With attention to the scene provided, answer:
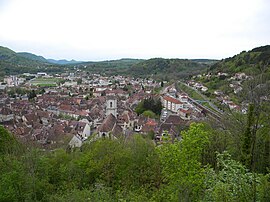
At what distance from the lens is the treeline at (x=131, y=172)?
29.9 feet

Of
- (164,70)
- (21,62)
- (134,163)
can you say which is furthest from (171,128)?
(21,62)

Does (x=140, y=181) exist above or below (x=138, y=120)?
above

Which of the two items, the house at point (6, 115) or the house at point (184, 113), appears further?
the house at point (184, 113)

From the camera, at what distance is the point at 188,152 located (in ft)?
32.9

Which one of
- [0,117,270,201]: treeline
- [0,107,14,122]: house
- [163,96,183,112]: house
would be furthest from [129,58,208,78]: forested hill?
[0,117,270,201]: treeline

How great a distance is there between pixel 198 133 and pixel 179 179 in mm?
2006

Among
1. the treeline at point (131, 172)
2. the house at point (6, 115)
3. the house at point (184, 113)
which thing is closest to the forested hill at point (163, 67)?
the house at point (184, 113)

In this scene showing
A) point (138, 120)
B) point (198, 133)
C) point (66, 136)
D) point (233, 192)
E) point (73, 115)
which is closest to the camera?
point (233, 192)

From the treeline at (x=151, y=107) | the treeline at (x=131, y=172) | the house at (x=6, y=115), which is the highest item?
the treeline at (x=131, y=172)

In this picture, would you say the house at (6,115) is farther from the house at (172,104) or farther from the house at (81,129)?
the house at (172,104)

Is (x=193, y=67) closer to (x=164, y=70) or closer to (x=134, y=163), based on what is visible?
(x=164, y=70)

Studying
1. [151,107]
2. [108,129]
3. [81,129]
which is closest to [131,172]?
[108,129]

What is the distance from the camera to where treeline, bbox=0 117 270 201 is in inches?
359

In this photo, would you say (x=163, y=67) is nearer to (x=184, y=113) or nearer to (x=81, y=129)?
(x=184, y=113)
